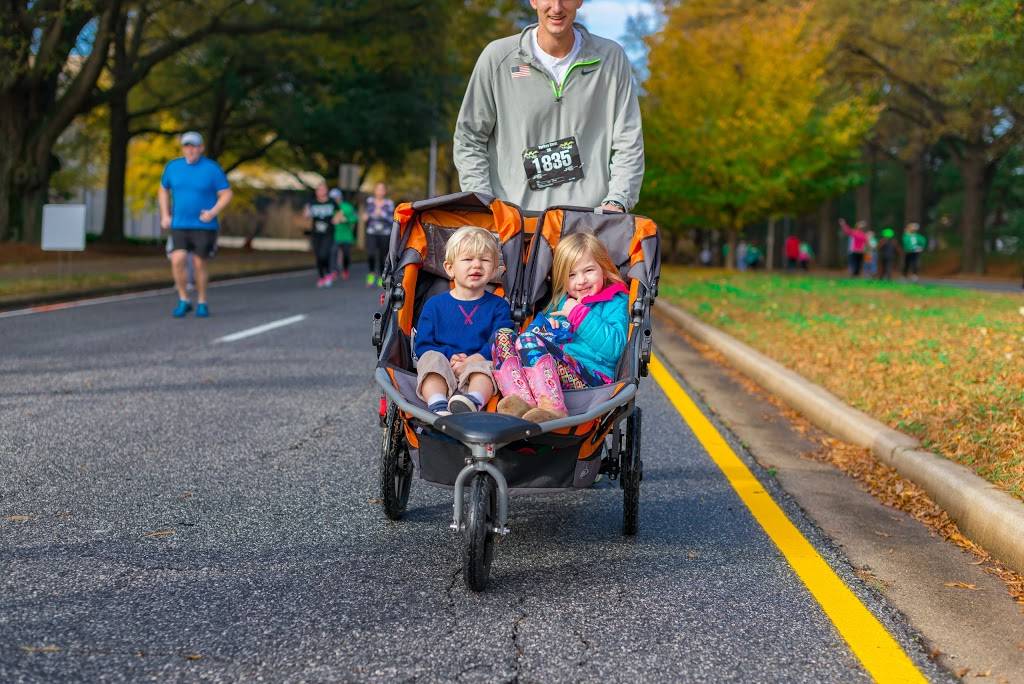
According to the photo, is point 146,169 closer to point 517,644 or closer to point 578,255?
point 578,255

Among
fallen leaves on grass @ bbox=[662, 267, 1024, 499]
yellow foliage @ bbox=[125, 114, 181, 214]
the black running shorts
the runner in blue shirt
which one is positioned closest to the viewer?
fallen leaves on grass @ bbox=[662, 267, 1024, 499]

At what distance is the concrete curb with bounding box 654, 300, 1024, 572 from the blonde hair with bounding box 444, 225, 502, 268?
2.29 metres

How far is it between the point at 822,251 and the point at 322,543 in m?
55.4

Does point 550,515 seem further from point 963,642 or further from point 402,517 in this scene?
point 963,642

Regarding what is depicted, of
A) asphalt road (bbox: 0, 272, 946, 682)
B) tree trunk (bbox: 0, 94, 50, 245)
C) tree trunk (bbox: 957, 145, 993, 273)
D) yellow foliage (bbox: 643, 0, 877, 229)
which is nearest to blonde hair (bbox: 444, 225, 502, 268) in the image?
asphalt road (bbox: 0, 272, 946, 682)

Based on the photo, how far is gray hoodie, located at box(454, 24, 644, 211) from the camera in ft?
18.1

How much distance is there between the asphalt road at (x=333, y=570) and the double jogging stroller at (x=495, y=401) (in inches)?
10.4

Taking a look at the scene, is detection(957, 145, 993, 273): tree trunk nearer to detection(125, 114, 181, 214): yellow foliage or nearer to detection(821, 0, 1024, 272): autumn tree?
detection(821, 0, 1024, 272): autumn tree

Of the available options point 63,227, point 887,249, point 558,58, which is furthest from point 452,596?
point 887,249

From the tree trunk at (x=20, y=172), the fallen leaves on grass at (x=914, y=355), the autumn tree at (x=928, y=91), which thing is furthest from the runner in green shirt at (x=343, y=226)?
the autumn tree at (x=928, y=91)

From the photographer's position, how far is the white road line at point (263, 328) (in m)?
11.4

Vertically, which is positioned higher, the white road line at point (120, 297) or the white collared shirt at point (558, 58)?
the white collared shirt at point (558, 58)

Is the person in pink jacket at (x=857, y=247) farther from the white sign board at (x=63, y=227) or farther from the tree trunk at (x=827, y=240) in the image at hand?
the white sign board at (x=63, y=227)

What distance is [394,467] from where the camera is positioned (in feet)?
15.6
